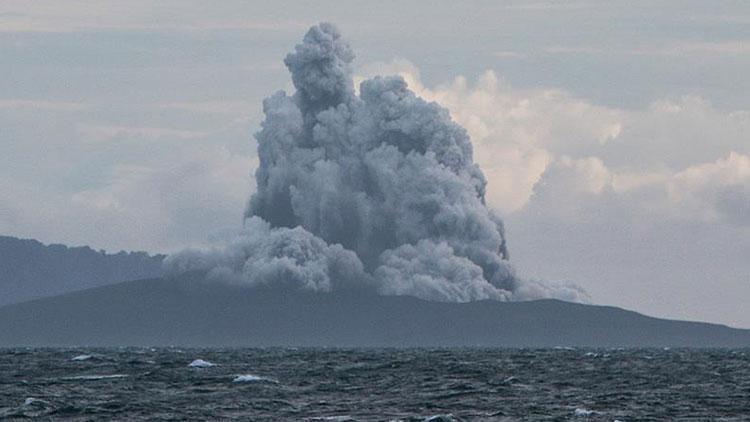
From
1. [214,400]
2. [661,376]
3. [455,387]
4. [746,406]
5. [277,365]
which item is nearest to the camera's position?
[746,406]

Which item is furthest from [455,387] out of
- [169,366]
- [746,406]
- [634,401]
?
[169,366]

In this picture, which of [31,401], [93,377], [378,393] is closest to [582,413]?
[378,393]

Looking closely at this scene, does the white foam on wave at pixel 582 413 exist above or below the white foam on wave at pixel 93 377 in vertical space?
below

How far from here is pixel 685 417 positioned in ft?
278

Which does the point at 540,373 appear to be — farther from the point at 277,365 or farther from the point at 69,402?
the point at 69,402

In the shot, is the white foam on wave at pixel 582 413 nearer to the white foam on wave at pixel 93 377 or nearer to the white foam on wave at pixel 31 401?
the white foam on wave at pixel 31 401

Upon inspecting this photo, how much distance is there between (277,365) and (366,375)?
105ft

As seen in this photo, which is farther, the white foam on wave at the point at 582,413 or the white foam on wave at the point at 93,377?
the white foam on wave at the point at 93,377

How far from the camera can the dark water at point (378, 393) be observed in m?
87.4

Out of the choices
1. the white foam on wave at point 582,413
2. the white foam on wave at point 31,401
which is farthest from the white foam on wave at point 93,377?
the white foam on wave at point 582,413

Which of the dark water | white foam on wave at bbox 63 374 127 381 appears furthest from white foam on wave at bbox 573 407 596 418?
white foam on wave at bbox 63 374 127 381

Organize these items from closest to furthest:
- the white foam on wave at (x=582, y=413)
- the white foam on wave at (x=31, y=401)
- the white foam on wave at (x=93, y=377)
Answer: the white foam on wave at (x=582, y=413)
the white foam on wave at (x=31, y=401)
the white foam on wave at (x=93, y=377)

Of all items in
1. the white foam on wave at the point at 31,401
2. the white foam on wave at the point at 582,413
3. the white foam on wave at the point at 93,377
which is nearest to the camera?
the white foam on wave at the point at 582,413

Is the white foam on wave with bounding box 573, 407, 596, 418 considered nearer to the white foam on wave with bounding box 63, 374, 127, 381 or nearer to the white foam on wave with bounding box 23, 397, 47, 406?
the white foam on wave with bounding box 23, 397, 47, 406
